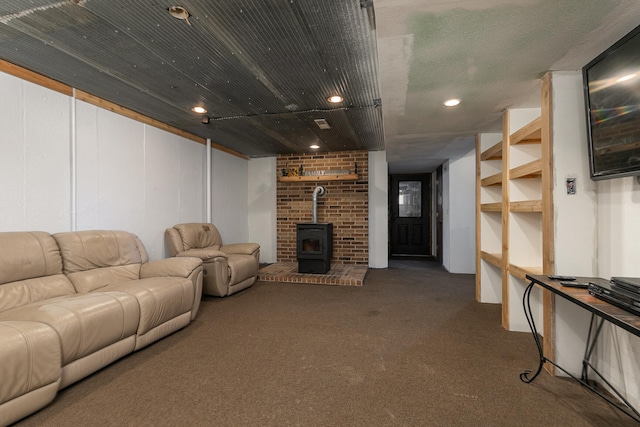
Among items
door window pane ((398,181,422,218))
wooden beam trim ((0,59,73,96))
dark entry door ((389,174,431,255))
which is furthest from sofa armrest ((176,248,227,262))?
door window pane ((398,181,422,218))

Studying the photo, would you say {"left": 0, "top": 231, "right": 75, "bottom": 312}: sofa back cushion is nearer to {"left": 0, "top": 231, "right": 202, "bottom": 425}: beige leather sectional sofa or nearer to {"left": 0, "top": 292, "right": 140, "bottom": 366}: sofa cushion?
{"left": 0, "top": 231, "right": 202, "bottom": 425}: beige leather sectional sofa

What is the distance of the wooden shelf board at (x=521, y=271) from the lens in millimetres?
2238

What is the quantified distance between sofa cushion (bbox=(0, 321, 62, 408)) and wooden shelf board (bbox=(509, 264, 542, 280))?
316 centimetres

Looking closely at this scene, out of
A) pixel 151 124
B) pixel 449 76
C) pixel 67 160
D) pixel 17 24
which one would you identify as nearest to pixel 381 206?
pixel 449 76

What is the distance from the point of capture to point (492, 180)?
3.04 metres

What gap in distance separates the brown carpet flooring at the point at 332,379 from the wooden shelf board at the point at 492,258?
0.55 m

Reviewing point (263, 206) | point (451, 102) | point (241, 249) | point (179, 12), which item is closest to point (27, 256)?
point (179, 12)

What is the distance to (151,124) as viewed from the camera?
3533 mm

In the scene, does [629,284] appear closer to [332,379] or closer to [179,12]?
[332,379]

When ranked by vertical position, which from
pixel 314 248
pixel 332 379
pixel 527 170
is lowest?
pixel 332 379

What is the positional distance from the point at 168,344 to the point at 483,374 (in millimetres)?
2353

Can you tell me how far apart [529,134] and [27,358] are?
354cm

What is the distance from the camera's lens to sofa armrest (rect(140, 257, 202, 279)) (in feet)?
8.71

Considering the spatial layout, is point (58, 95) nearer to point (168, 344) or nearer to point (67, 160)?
point (67, 160)
